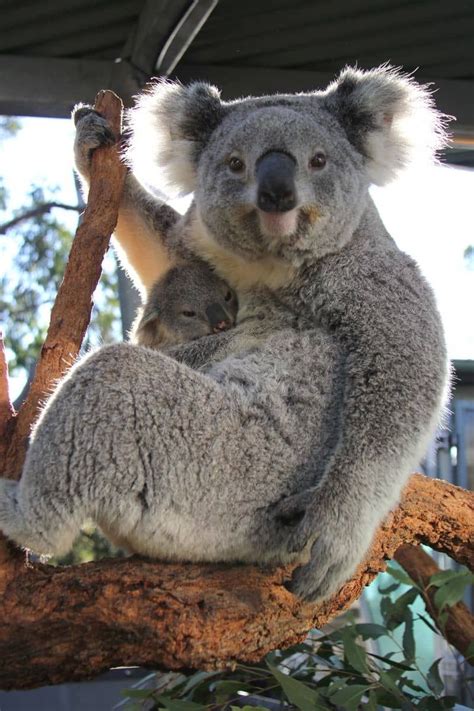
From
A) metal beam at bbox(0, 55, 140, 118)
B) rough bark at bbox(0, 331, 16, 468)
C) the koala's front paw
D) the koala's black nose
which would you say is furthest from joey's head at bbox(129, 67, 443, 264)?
metal beam at bbox(0, 55, 140, 118)

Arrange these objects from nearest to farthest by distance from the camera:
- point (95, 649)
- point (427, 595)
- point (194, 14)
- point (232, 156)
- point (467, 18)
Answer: point (95, 649)
point (232, 156)
point (427, 595)
point (194, 14)
point (467, 18)

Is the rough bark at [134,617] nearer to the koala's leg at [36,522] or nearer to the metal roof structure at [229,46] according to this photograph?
the koala's leg at [36,522]

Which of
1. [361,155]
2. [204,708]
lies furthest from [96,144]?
[204,708]

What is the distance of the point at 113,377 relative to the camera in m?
2.34

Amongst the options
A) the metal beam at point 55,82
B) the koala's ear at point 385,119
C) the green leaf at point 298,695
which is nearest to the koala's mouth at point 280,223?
the koala's ear at point 385,119

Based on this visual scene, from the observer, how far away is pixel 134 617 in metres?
2.17

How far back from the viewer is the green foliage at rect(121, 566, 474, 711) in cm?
301

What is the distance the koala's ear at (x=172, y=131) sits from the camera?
10.7 feet

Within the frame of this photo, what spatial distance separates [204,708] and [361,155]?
2.15 m

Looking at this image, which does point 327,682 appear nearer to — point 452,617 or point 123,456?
point 452,617

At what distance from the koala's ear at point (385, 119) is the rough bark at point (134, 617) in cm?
164

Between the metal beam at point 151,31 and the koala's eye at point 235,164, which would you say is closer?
the koala's eye at point 235,164

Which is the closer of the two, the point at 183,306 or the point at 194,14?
the point at 183,306

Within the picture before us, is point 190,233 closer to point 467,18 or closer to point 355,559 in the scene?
point 355,559
